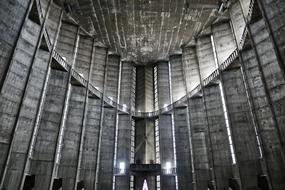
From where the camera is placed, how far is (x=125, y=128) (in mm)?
32656

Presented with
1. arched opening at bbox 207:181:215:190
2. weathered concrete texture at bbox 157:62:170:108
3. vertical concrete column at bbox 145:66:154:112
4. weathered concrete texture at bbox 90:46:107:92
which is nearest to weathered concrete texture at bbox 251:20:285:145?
arched opening at bbox 207:181:215:190

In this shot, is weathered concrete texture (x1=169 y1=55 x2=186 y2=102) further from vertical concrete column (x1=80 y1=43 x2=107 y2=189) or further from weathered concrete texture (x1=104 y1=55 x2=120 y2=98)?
vertical concrete column (x1=80 y1=43 x2=107 y2=189)

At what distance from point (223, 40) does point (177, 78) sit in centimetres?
989

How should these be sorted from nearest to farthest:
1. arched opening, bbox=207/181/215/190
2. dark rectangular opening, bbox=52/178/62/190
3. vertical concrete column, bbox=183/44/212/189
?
dark rectangular opening, bbox=52/178/62/190 < arched opening, bbox=207/181/215/190 < vertical concrete column, bbox=183/44/212/189

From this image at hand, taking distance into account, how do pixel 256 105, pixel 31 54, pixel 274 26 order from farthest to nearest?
pixel 256 105, pixel 31 54, pixel 274 26

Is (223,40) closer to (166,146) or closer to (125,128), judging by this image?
(166,146)

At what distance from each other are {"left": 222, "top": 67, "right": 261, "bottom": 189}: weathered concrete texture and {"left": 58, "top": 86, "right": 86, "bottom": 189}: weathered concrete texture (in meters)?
16.3

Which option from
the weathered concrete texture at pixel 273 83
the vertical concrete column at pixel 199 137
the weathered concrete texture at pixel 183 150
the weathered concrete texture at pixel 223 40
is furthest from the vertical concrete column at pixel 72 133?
the weathered concrete texture at pixel 273 83

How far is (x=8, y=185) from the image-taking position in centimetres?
1438

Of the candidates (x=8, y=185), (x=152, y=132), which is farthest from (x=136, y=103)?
(x=8, y=185)

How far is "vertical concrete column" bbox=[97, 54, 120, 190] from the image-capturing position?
2767cm

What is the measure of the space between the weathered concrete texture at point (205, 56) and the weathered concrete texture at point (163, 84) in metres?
7.88

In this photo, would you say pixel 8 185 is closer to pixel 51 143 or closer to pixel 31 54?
pixel 51 143

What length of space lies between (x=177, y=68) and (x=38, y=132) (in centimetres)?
2283
